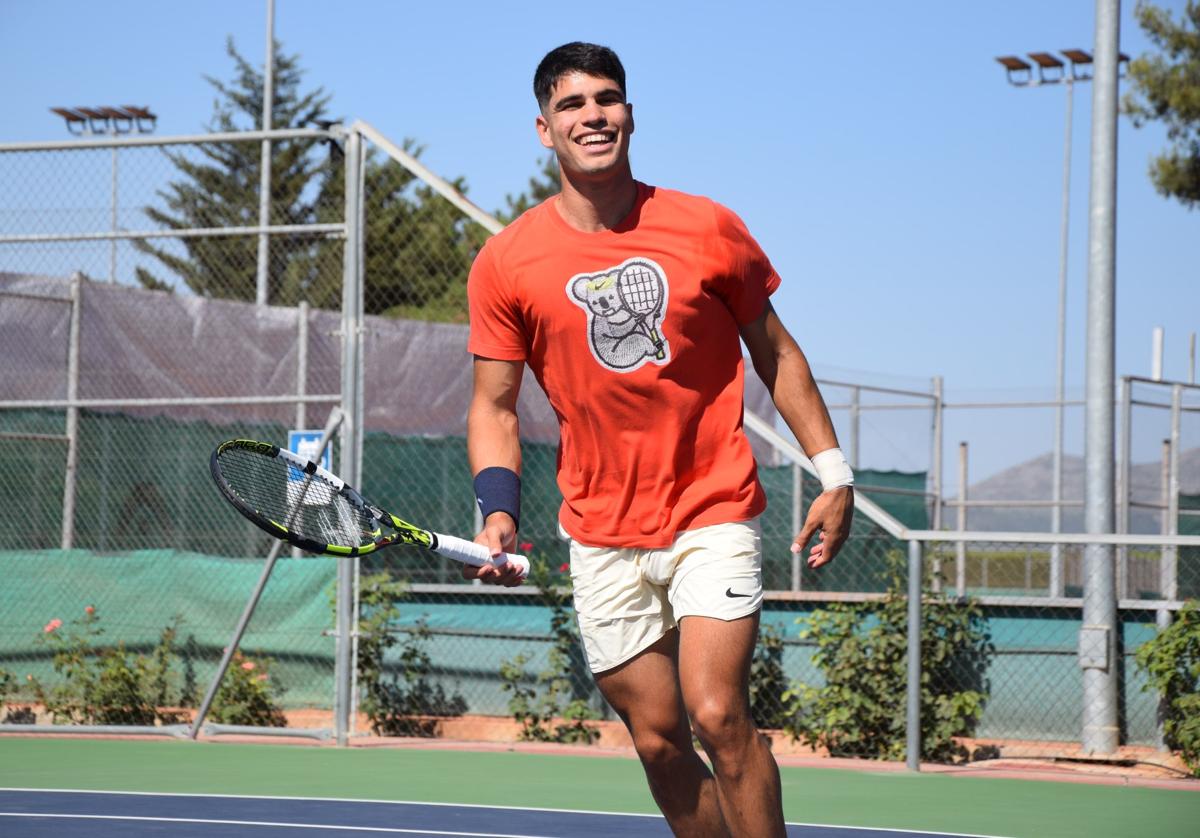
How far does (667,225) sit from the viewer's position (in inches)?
175

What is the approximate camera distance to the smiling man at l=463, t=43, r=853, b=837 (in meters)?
4.34

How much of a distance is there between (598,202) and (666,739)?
1.35m

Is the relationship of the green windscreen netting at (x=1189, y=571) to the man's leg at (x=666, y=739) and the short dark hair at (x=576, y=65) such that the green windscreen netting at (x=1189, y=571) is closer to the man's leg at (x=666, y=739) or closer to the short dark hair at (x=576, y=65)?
the man's leg at (x=666, y=739)

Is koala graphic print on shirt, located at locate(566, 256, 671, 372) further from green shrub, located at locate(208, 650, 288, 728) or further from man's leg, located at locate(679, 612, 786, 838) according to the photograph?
green shrub, located at locate(208, 650, 288, 728)

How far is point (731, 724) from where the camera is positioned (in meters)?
4.20

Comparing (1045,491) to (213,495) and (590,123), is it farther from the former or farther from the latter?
(590,123)

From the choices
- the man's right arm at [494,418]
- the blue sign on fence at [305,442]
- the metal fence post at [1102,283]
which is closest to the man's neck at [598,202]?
the man's right arm at [494,418]

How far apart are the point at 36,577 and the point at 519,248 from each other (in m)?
7.88

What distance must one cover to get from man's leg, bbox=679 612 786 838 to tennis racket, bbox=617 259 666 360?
70 centimetres

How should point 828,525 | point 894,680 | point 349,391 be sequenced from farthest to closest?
point 349,391 → point 894,680 → point 828,525

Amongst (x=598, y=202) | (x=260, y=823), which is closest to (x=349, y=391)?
(x=260, y=823)

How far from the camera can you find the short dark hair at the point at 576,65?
4.44 metres

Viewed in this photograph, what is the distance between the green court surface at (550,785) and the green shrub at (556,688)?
0.58 metres

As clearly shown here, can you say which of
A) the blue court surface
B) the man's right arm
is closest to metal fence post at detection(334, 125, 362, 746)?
the blue court surface
